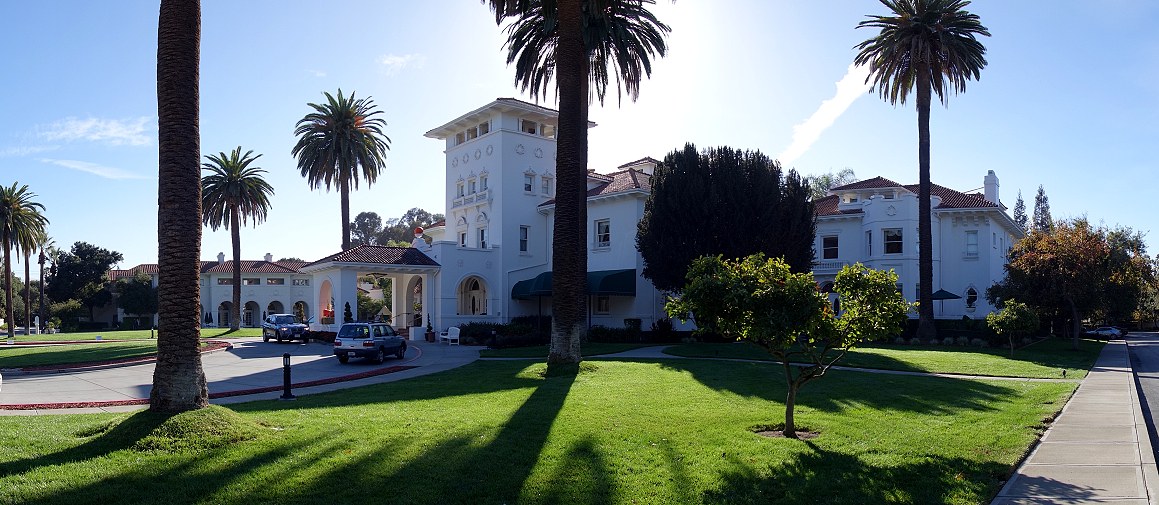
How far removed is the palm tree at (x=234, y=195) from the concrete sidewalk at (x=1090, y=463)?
55.1 m

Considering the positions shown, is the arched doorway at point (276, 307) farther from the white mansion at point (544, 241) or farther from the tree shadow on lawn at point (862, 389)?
the tree shadow on lawn at point (862, 389)

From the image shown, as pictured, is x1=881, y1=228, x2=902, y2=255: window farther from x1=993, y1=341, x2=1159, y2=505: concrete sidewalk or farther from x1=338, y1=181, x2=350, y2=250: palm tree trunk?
x1=338, y1=181, x2=350, y2=250: palm tree trunk

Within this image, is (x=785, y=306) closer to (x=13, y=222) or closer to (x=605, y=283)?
(x=605, y=283)

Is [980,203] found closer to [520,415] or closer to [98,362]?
[520,415]

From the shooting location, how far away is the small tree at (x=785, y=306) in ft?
32.8

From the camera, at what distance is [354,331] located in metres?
27.2

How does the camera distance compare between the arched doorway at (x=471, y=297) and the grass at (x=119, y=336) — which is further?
the grass at (x=119, y=336)

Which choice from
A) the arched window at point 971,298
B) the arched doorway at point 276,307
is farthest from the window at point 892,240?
the arched doorway at point 276,307

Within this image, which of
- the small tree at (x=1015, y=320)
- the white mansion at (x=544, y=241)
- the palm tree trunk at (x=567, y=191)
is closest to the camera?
the palm tree trunk at (x=567, y=191)

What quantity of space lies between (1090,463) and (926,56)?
30.5m

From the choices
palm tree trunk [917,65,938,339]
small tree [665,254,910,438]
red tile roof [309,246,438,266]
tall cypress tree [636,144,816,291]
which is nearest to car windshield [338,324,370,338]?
tall cypress tree [636,144,816,291]

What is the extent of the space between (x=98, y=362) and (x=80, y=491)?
23.3 metres

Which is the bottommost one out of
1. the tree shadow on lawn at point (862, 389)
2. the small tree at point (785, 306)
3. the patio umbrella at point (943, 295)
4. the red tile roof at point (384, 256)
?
the tree shadow on lawn at point (862, 389)

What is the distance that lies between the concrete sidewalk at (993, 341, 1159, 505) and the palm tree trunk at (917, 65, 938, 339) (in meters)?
22.0
